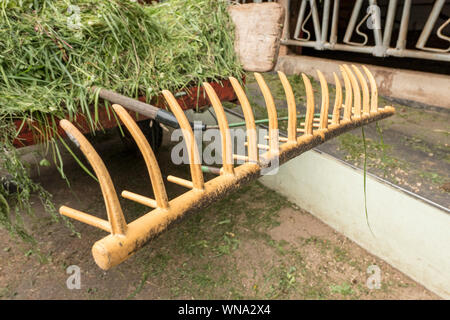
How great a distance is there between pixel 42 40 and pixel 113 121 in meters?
0.44

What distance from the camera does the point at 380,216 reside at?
1727mm

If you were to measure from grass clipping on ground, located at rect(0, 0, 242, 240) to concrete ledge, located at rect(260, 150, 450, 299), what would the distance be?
91 cm

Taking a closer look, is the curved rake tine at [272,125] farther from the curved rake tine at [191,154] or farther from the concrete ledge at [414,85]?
the concrete ledge at [414,85]

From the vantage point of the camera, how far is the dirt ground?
1.65 metres

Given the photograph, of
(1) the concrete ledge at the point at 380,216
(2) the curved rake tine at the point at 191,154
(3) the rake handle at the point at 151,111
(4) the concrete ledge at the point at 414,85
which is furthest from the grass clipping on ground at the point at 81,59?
(4) the concrete ledge at the point at 414,85

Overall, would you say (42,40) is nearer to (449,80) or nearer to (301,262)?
(301,262)

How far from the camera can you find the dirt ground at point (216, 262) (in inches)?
64.8

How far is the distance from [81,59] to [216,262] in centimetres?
135

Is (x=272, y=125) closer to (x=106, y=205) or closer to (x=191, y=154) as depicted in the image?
(x=191, y=154)

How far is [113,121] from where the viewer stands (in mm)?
1431

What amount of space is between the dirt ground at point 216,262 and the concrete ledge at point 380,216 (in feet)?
0.26

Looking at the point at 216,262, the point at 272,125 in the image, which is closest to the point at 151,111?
the point at 272,125

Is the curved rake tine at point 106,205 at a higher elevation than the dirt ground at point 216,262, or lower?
higher

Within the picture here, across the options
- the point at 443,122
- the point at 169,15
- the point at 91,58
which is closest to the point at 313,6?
the point at 443,122
